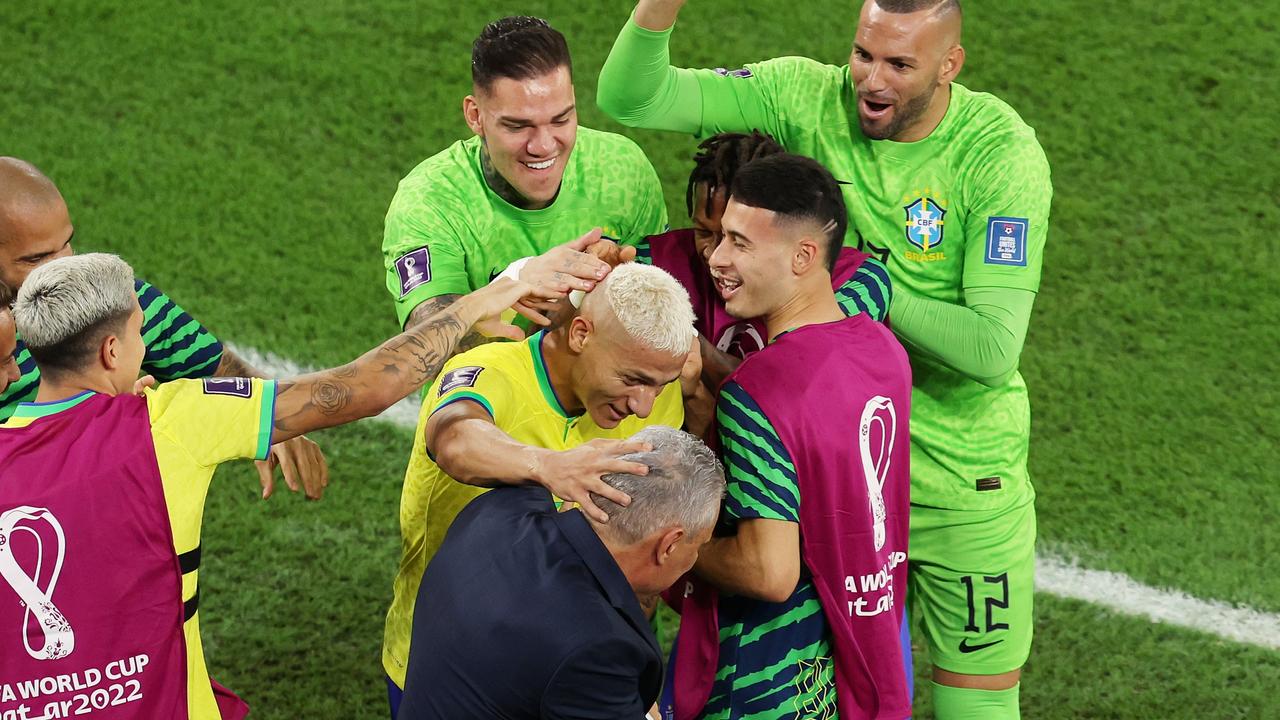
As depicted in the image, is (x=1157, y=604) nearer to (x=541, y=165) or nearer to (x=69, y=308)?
(x=541, y=165)

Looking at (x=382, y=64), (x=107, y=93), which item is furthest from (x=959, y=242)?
(x=107, y=93)

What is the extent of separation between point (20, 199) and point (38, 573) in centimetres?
114

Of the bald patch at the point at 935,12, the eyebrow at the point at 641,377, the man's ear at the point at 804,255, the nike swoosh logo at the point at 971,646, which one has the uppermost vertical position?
the bald patch at the point at 935,12

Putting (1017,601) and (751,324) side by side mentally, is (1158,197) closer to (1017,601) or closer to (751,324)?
(1017,601)

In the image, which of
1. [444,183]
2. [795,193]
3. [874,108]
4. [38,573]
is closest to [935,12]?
[874,108]

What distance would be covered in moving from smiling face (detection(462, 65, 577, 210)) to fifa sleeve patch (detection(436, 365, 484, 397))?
2.11 ft

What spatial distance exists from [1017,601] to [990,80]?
4009 millimetres

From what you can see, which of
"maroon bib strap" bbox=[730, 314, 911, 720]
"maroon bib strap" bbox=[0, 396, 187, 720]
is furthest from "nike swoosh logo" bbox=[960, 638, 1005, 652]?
"maroon bib strap" bbox=[0, 396, 187, 720]

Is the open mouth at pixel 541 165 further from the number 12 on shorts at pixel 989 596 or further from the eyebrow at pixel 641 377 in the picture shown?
the number 12 on shorts at pixel 989 596

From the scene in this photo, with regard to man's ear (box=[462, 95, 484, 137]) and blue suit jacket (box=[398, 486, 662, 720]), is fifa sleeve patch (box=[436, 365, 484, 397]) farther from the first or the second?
man's ear (box=[462, 95, 484, 137])

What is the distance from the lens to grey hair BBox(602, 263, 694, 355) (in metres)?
3.04

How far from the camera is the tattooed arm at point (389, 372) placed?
3184 mm

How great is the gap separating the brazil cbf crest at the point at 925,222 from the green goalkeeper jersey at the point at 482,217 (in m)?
0.65

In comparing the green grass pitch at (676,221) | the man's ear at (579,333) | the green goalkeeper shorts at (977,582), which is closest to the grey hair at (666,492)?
the man's ear at (579,333)
